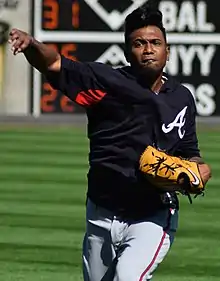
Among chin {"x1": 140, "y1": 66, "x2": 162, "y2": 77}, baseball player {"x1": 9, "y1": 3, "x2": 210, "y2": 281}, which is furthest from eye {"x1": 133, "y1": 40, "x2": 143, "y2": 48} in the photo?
chin {"x1": 140, "y1": 66, "x2": 162, "y2": 77}

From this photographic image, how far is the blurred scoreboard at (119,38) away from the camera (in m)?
22.4

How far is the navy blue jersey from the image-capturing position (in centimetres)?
514

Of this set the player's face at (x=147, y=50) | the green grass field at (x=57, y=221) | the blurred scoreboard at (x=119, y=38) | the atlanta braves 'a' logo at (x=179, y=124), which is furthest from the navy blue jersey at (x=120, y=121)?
the blurred scoreboard at (x=119, y=38)

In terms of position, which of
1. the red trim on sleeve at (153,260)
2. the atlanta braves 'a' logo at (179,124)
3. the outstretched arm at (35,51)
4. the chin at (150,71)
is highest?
the outstretched arm at (35,51)

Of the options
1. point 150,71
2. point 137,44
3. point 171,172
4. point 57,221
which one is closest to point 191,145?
→ point 171,172

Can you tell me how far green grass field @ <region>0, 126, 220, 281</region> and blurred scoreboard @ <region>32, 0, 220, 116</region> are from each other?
17.8ft

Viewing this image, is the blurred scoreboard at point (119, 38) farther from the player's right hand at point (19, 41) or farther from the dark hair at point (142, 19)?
the player's right hand at point (19, 41)

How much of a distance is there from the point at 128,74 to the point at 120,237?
2.78 ft

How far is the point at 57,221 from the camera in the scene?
1028cm

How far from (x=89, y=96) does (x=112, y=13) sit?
1777 cm

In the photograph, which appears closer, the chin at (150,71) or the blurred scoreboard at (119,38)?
the chin at (150,71)

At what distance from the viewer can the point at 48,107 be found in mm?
22609

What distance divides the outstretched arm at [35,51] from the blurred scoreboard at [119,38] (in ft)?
56.4

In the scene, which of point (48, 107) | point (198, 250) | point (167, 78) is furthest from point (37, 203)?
point (48, 107)
